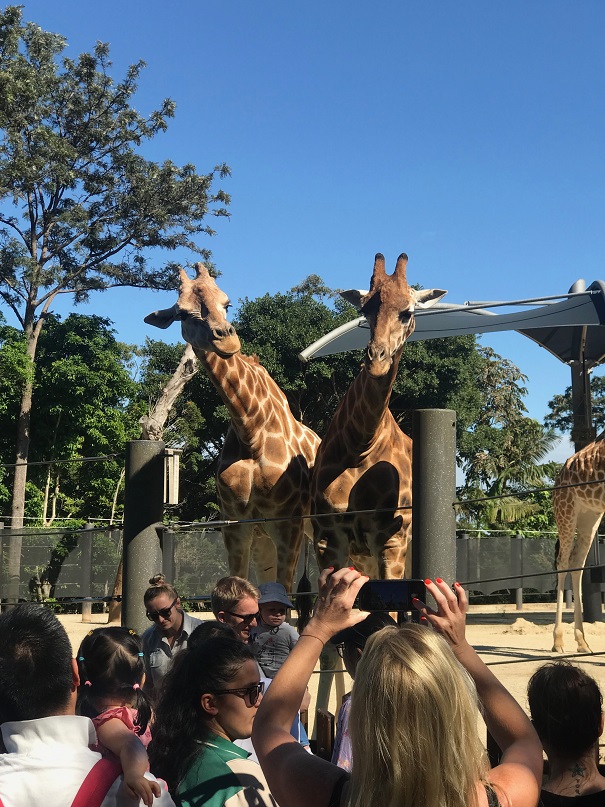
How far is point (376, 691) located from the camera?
161 cm

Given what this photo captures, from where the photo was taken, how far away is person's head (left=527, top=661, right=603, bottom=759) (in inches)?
87.0

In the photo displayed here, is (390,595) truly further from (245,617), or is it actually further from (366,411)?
(366,411)

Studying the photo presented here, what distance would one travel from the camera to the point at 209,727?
2188 millimetres

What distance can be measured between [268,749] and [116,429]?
22.1 metres

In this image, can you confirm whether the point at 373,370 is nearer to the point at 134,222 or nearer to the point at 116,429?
the point at 116,429

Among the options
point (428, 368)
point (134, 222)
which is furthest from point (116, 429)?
point (428, 368)

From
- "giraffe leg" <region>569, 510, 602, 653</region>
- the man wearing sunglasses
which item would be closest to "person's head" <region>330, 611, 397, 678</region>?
the man wearing sunglasses

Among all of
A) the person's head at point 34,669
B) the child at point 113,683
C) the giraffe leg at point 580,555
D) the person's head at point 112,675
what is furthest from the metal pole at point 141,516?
the giraffe leg at point 580,555

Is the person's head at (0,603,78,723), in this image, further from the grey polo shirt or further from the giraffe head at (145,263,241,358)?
the giraffe head at (145,263,241,358)

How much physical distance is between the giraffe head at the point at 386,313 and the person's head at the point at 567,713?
128 inches

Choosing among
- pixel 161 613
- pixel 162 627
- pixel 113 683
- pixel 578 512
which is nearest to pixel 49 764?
pixel 113 683

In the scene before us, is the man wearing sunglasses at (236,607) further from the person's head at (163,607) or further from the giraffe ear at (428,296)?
the giraffe ear at (428,296)

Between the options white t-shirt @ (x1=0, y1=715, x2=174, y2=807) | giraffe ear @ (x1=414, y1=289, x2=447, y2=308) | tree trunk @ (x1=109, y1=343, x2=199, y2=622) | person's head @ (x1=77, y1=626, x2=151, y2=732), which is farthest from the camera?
tree trunk @ (x1=109, y1=343, x2=199, y2=622)

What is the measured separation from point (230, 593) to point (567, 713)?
2084mm
